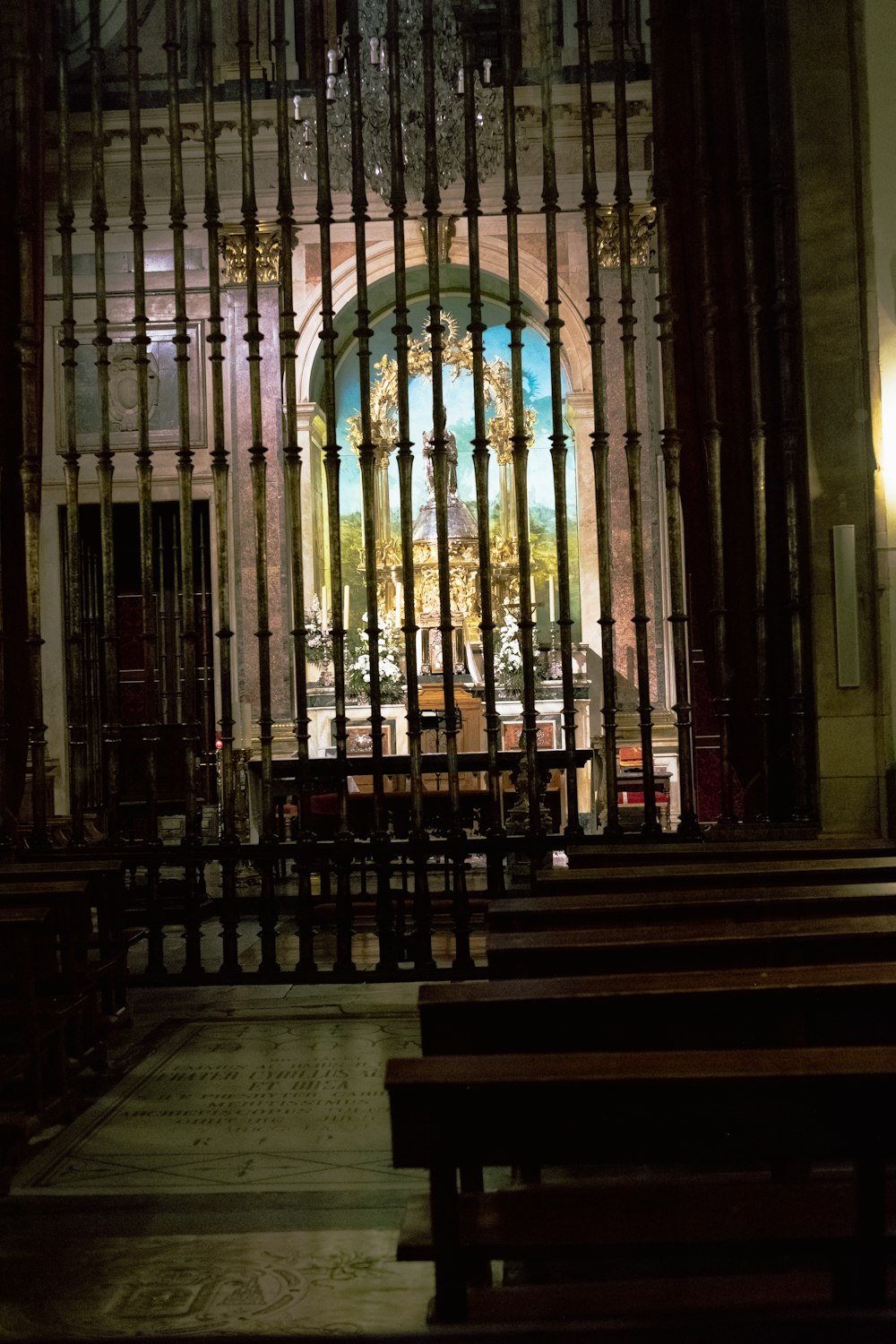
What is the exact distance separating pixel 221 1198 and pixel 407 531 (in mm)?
2910

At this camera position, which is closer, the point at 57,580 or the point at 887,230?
the point at 887,230

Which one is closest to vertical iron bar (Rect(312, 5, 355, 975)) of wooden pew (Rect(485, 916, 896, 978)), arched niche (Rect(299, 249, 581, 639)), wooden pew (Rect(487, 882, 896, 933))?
wooden pew (Rect(487, 882, 896, 933))

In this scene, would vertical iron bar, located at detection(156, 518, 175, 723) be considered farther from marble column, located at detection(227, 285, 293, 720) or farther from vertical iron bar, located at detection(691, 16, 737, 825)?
vertical iron bar, located at detection(691, 16, 737, 825)

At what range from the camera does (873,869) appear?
331cm

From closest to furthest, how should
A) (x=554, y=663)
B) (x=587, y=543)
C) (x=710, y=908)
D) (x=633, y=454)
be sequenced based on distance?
(x=710, y=908)
(x=633, y=454)
(x=554, y=663)
(x=587, y=543)

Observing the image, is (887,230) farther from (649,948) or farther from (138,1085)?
(138,1085)

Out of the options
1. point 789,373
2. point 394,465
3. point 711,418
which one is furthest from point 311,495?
point 789,373

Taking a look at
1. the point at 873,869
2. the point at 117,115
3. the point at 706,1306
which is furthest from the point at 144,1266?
the point at 117,115

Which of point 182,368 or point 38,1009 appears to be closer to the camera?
point 38,1009

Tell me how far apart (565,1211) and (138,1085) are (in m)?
2.32

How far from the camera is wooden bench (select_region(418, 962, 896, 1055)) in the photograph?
2.00 meters

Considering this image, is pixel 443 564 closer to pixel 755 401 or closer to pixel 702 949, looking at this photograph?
pixel 755 401

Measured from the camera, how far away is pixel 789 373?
5016 mm

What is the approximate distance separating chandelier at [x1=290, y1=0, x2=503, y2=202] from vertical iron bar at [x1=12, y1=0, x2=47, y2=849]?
334cm
